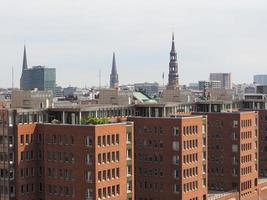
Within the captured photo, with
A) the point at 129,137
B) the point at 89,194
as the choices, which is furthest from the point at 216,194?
the point at 89,194

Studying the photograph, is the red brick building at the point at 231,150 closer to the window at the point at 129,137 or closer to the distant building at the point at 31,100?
the window at the point at 129,137

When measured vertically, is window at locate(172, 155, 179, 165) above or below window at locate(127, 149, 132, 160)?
below

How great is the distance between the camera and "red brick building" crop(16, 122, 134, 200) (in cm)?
11906

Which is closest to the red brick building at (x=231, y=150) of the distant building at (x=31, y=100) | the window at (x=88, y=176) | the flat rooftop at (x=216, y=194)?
the flat rooftop at (x=216, y=194)

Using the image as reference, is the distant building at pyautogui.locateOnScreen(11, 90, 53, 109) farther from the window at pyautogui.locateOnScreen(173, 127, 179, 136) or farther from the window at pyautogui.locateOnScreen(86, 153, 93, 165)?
the window at pyautogui.locateOnScreen(173, 127, 179, 136)

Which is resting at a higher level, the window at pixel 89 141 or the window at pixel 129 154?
the window at pixel 89 141

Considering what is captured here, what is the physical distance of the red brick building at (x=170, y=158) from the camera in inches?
5620

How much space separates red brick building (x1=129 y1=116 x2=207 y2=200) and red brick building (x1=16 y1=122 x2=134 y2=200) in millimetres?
18159

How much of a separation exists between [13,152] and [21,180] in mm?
5948

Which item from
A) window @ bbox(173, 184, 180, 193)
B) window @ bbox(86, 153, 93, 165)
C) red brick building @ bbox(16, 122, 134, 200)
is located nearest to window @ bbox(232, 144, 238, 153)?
window @ bbox(173, 184, 180, 193)

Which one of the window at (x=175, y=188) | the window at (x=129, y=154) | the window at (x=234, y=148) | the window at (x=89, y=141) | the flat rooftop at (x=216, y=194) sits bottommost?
the flat rooftop at (x=216, y=194)

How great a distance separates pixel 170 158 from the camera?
473 ft

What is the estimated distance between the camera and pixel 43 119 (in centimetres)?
13375

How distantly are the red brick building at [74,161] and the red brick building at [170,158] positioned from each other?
1816cm
